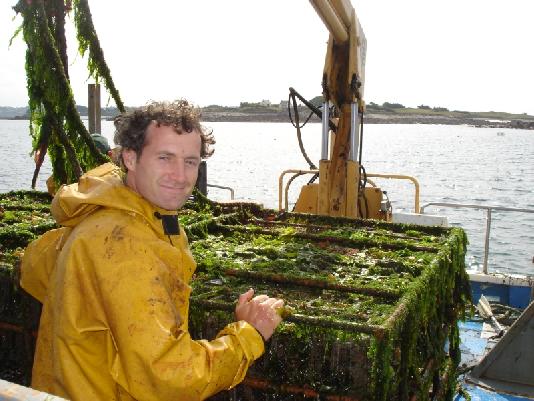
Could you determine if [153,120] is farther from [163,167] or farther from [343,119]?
[343,119]

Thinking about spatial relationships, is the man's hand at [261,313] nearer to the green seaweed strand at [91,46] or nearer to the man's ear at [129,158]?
the man's ear at [129,158]

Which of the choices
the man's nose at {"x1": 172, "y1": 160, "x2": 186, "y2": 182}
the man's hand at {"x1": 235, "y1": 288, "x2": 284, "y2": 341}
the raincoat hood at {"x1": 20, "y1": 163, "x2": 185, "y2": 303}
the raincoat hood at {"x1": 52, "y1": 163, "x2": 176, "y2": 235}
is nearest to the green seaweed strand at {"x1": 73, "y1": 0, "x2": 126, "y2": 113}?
the raincoat hood at {"x1": 20, "y1": 163, "x2": 185, "y2": 303}

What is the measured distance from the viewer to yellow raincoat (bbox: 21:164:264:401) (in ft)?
7.14

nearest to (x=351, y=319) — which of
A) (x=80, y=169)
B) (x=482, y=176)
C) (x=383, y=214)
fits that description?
(x=80, y=169)

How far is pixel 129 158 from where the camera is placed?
259 cm

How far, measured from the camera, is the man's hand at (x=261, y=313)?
2.68 metres

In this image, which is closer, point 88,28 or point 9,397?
point 9,397

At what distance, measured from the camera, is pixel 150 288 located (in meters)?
2.23

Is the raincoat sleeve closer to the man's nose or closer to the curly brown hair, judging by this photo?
the man's nose

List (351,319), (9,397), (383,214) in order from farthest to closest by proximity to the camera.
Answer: (383,214) → (351,319) → (9,397)

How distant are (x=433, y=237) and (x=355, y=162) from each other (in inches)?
103

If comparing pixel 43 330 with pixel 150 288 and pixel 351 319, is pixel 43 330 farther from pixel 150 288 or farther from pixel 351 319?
pixel 351 319

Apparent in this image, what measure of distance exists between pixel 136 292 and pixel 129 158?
703mm

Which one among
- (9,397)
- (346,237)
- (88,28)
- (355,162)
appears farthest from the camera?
(355,162)
